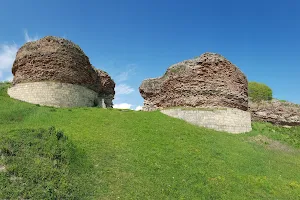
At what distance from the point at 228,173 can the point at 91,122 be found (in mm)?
8221

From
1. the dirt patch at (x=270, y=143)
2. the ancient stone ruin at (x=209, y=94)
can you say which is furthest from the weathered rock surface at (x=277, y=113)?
the dirt patch at (x=270, y=143)

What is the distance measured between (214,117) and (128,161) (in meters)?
10.4

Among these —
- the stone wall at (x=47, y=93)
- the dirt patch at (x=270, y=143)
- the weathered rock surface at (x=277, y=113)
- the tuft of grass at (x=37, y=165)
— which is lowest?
the tuft of grass at (x=37, y=165)

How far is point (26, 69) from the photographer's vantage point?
22125 millimetres

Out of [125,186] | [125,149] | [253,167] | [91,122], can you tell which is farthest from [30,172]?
[253,167]

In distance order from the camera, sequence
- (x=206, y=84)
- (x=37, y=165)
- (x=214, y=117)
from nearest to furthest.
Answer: (x=37, y=165) → (x=214, y=117) → (x=206, y=84)

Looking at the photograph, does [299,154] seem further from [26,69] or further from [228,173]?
[26,69]

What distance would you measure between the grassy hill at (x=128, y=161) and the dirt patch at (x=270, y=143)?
21.5 inches

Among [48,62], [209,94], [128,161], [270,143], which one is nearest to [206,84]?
[209,94]

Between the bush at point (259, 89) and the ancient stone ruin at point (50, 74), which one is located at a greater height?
the bush at point (259, 89)

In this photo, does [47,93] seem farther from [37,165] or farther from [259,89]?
[259,89]

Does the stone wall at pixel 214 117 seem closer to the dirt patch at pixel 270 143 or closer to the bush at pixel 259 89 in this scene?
the dirt patch at pixel 270 143

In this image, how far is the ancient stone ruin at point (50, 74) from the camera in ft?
70.5

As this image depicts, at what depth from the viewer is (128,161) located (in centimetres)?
1152
